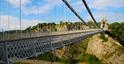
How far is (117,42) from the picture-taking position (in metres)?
80.2

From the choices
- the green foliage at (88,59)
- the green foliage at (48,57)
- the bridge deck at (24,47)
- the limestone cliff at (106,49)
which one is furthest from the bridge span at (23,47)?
the green foliage at (48,57)

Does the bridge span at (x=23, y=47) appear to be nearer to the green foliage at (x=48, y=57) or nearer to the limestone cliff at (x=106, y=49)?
the limestone cliff at (x=106, y=49)

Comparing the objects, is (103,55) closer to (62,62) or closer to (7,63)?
(62,62)

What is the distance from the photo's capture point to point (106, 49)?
75812 mm

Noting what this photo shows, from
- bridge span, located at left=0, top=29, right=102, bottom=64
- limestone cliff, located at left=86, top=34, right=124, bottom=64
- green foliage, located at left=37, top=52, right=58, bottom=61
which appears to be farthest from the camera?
green foliage, located at left=37, top=52, right=58, bottom=61

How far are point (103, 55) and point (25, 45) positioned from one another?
53949 millimetres

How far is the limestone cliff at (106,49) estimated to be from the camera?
71375mm

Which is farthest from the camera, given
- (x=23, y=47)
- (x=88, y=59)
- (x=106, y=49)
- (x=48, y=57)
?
(x=48, y=57)

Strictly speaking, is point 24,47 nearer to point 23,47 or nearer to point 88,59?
point 23,47

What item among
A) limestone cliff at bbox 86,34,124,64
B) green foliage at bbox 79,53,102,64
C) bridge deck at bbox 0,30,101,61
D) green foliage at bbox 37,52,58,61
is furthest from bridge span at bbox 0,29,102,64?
green foliage at bbox 37,52,58,61

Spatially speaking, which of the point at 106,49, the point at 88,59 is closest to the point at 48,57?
the point at 88,59

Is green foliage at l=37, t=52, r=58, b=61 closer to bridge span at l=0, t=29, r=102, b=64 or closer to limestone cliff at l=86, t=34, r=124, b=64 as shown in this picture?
limestone cliff at l=86, t=34, r=124, b=64

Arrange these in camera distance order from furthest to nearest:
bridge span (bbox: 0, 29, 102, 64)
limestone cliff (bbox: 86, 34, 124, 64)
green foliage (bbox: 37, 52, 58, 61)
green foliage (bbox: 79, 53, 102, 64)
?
green foliage (bbox: 37, 52, 58, 61) → green foliage (bbox: 79, 53, 102, 64) → limestone cliff (bbox: 86, 34, 124, 64) → bridge span (bbox: 0, 29, 102, 64)

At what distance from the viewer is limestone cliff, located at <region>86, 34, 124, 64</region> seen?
234ft
